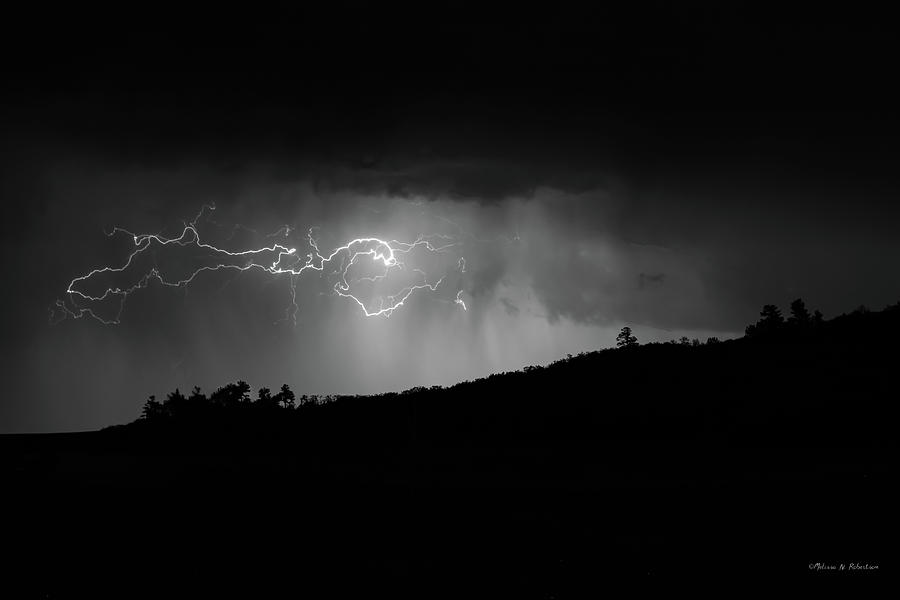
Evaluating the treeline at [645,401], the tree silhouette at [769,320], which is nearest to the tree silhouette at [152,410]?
the treeline at [645,401]

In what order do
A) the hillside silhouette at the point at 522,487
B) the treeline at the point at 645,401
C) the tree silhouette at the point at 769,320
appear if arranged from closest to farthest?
the hillside silhouette at the point at 522,487 < the treeline at the point at 645,401 < the tree silhouette at the point at 769,320

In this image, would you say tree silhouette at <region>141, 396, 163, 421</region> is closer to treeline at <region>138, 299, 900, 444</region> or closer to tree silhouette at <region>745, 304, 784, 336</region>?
treeline at <region>138, 299, 900, 444</region>

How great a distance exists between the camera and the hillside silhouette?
12.4 metres

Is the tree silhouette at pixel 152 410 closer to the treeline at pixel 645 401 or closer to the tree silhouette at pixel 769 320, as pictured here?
the treeline at pixel 645 401

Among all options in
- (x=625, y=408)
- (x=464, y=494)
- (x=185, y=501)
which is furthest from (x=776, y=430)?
(x=185, y=501)

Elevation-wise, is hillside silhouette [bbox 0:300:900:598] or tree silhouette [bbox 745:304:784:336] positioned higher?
tree silhouette [bbox 745:304:784:336]

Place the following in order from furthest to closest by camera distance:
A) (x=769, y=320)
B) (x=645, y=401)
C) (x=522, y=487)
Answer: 1. (x=769, y=320)
2. (x=645, y=401)
3. (x=522, y=487)

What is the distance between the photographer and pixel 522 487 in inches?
833

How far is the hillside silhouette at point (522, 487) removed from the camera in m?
12.4

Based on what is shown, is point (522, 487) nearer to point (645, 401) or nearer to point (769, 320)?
point (645, 401)

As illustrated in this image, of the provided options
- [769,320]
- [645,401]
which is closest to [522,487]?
[645,401]

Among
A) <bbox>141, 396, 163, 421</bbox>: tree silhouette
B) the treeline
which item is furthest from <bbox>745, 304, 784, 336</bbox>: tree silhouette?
<bbox>141, 396, 163, 421</bbox>: tree silhouette

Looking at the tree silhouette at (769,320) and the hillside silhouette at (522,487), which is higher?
the tree silhouette at (769,320)

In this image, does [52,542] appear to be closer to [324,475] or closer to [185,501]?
[185,501]
